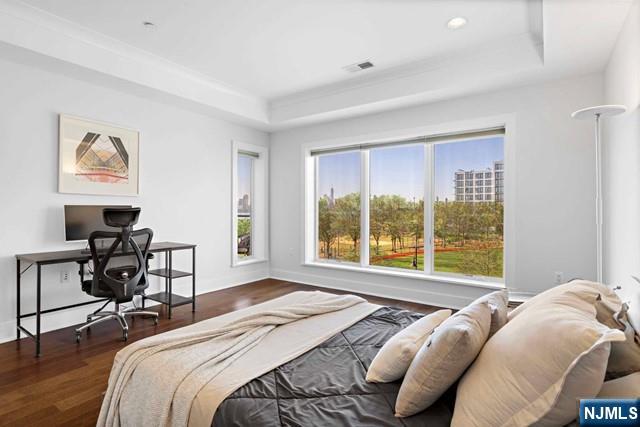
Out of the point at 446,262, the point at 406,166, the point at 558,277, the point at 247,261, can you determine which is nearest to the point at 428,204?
the point at 406,166

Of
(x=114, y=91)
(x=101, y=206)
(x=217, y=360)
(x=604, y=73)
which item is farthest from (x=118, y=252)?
(x=604, y=73)

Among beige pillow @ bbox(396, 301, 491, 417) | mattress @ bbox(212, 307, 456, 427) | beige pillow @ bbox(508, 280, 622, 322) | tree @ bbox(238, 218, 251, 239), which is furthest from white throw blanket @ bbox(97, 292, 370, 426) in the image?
tree @ bbox(238, 218, 251, 239)

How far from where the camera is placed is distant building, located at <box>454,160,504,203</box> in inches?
162

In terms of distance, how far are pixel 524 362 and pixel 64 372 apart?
304 centimetres

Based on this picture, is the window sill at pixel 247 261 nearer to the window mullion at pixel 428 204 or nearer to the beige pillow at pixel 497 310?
the window mullion at pixel 428 204

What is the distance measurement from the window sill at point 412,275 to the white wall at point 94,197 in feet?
4.72

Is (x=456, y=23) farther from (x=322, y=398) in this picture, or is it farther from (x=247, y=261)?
(x=247, y=261)

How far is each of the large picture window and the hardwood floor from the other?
0.90 m

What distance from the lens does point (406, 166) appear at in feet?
15.9

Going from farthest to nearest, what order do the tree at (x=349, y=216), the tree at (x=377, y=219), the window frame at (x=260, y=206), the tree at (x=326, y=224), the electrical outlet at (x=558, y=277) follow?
the window frame at (x=260, y=206) < the tree at (x=326, y=224) < the tree at (x=349, y=216) < the tree at (x=377, y=219) < the electrical outlet at (x=558, y=277)

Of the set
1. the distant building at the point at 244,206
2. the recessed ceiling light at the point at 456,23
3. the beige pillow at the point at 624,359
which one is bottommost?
the beige pillow at the point at 624,359

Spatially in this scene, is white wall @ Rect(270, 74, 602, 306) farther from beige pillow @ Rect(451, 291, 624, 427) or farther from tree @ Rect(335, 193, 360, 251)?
beige pillow @ Rect(451, 291, 624, 427)

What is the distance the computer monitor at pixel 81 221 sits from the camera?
3.51 metres

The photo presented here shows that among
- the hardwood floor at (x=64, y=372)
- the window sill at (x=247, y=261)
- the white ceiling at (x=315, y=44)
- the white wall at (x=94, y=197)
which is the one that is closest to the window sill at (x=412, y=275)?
the hardwood floor at (x=64, y=372)
